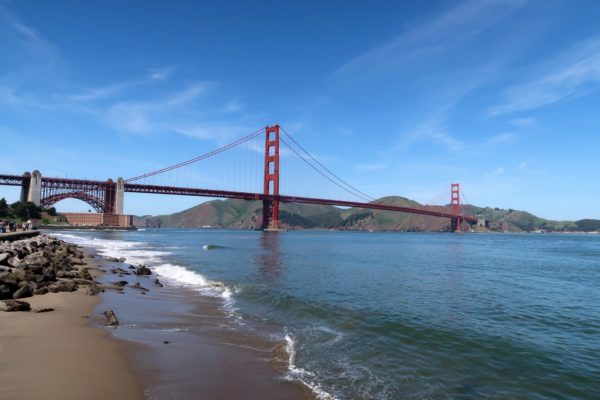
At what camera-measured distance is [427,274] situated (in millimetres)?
19031

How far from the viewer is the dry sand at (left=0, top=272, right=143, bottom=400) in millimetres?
4508

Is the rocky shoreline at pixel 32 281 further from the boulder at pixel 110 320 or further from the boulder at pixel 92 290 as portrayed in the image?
the boulder at pixel 110 320

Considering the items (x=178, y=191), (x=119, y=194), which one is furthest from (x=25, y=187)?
(x=178, y=191)

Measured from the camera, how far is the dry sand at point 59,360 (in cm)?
451

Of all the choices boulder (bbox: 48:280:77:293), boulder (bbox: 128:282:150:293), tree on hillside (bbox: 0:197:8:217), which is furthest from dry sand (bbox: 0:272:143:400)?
tree on hillside (bbox: 0:197:8:217)

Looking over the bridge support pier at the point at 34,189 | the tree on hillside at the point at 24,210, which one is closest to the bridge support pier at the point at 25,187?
the bridge support pier at the point at 34,189

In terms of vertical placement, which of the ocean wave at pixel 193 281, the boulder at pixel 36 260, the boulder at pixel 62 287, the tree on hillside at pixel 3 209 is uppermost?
the tree on hillside at pixel 3 209

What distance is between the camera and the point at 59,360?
18.0ft

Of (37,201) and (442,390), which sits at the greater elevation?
(37,201)

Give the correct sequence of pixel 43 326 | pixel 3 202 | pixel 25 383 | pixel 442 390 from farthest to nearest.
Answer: pixel 3 202 < pixel 43 326 < pixel 442 390 < pixel 25 383

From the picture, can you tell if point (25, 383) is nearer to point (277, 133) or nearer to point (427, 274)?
point (427, 274)

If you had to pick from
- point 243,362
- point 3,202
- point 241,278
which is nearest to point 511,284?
point 241,278

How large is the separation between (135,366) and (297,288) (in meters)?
8.73

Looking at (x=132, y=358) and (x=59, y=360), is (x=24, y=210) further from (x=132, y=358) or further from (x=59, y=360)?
(x=132, y=358)
